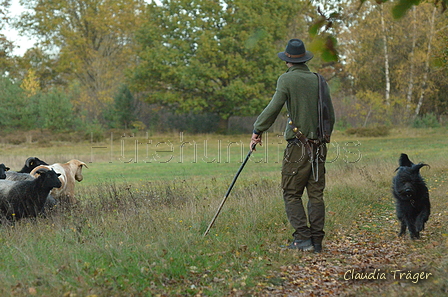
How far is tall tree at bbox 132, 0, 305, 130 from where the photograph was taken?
42.3 meters

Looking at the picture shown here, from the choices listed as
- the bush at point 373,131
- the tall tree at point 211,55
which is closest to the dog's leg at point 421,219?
the bush at point 373,131

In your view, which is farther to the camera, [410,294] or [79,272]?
[79,272]

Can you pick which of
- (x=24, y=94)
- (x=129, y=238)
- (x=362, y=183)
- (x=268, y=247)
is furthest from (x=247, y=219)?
(x=24, y=94)

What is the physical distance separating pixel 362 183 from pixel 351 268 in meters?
7.11

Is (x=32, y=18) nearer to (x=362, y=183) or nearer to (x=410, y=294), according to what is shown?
(x=362, y=183)

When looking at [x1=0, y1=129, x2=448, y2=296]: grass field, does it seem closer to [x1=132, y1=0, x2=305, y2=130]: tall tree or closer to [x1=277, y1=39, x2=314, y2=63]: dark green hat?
[x1=277, y1=39, x2=314, y2=63]: dark green hat

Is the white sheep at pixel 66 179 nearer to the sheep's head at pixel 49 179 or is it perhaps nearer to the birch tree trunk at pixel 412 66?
the sheep's head at pixel 49 179

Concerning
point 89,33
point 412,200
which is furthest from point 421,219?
point 89,33

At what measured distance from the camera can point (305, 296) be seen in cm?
567

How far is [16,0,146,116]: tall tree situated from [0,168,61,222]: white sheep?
131 feet

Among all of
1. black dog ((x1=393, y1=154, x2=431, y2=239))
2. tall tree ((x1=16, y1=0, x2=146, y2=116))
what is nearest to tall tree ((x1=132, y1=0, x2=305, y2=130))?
tall tree ((x1=16, y1=0, x2=146, y2=116))

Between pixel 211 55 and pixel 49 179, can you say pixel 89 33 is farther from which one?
pixel 49 179

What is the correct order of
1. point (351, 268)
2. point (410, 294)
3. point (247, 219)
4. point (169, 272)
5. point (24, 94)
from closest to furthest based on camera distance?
point (410, 294) → point (169, 272) → point (351, 268) → point (247, 219) → point (24, 94)

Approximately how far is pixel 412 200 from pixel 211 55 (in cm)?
3558
